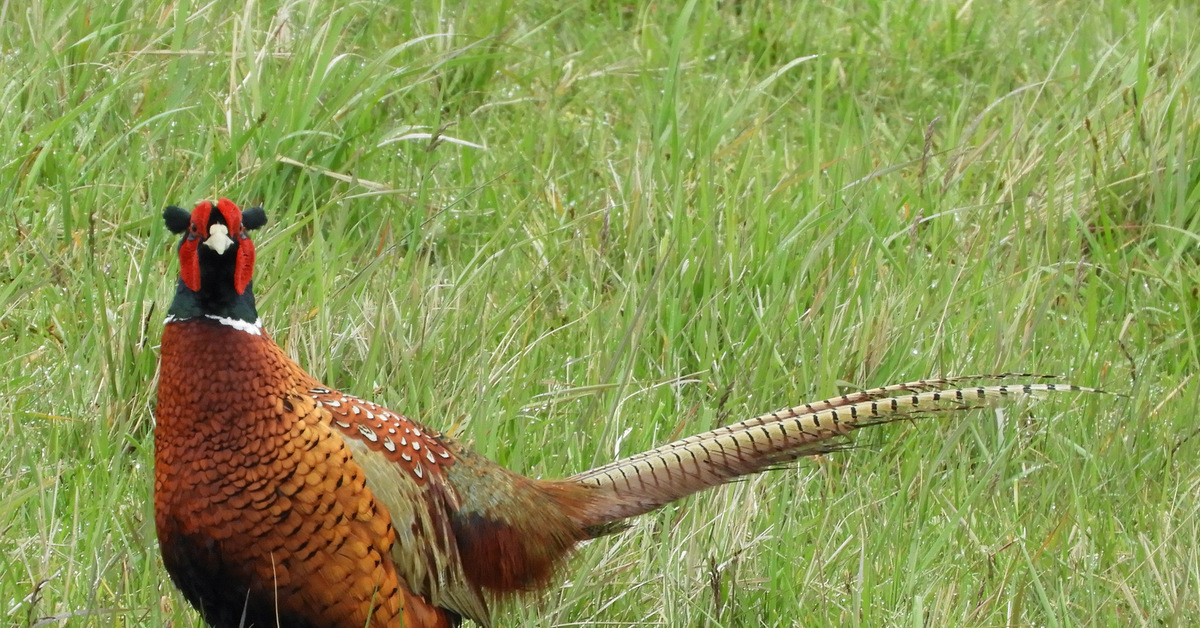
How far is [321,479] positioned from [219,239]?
0.45 m

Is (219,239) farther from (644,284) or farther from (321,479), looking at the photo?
(644,284)

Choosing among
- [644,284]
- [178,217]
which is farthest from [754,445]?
[178,217]

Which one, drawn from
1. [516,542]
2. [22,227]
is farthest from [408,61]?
[516,542]

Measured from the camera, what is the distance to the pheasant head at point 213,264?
8.87 feet

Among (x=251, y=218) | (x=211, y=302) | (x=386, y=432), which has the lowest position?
(x=386, y=432)

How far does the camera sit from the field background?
3020mm

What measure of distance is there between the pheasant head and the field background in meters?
0.39

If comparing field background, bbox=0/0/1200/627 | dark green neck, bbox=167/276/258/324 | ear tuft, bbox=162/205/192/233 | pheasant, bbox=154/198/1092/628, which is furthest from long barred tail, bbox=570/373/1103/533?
ear tuft, bbox=162/205/192/233

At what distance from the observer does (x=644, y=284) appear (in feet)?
13.0

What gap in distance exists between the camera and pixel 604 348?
11.9 feet

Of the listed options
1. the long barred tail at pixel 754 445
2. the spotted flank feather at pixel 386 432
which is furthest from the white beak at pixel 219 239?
the long barred tail at pixel 754 445

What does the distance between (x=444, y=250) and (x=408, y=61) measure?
0.75 metres

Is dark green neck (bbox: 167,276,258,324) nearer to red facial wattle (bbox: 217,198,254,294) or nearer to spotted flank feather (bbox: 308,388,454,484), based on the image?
red facial wattle (bbox: 217,198,254,294)

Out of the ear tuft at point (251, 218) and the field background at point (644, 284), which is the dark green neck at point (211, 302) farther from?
the field background at point (644, 284)
